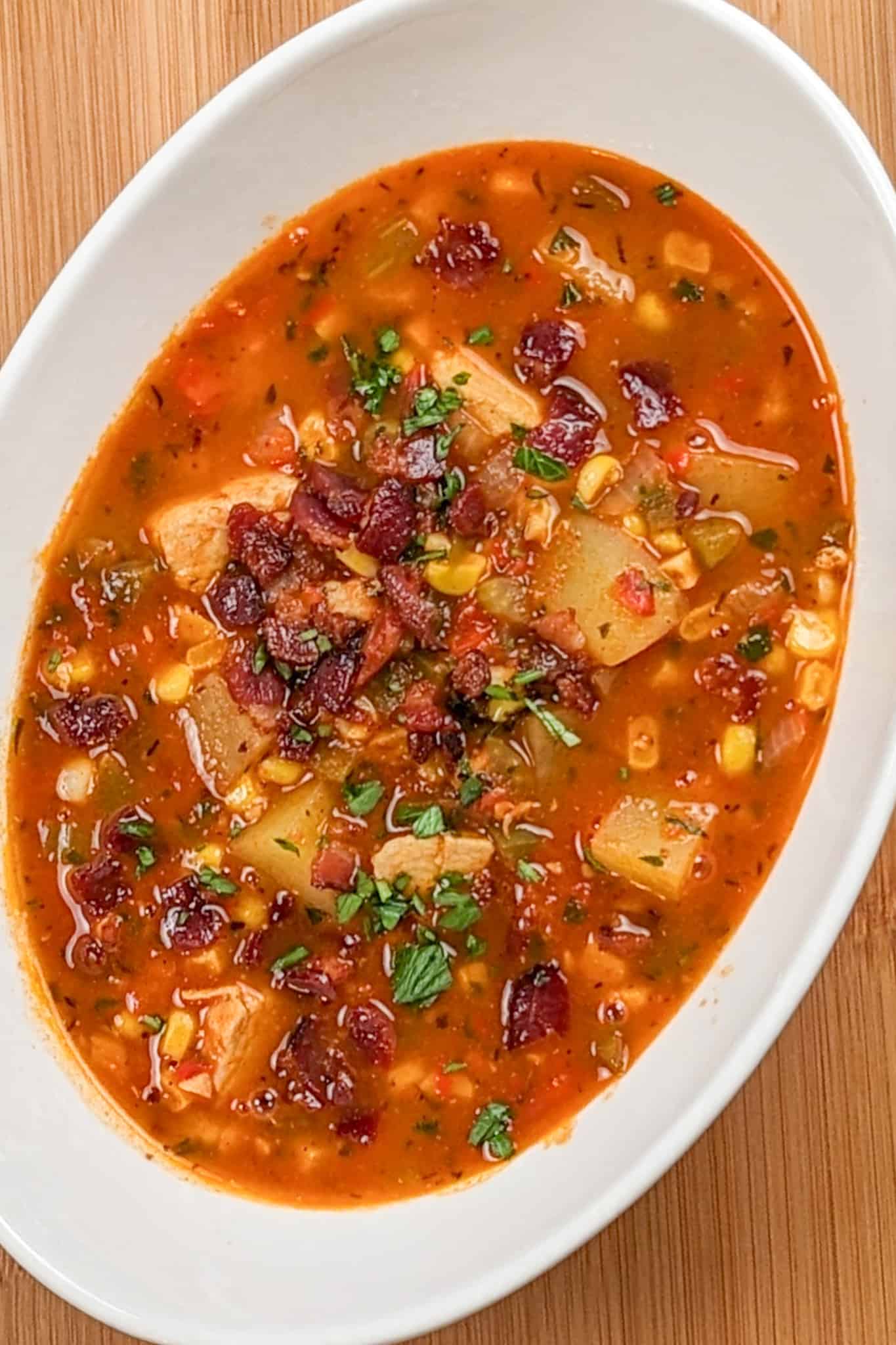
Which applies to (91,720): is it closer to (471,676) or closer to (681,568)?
(471,676)

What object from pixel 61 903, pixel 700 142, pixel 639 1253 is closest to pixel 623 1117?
pixel 639 1253

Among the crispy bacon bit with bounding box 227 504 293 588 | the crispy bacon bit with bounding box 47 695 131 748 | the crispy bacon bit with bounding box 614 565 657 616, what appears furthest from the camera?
the crispy bacon bit with bounding box 47 695 131 748

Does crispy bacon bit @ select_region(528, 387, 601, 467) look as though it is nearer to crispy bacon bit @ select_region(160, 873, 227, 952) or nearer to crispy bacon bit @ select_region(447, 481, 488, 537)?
crispy bacon bit @ select_region(447, 481, 488, 537)

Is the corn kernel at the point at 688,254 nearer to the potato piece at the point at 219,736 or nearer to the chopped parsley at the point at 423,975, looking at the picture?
the potato piece at the point at 219,736

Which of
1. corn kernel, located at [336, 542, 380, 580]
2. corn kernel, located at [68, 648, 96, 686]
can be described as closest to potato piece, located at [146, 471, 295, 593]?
corn kernel, located at [336, 542, 380, 580]

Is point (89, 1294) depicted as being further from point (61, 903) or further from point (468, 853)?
point (468, 853)

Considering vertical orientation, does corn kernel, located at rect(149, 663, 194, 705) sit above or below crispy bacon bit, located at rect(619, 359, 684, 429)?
below
